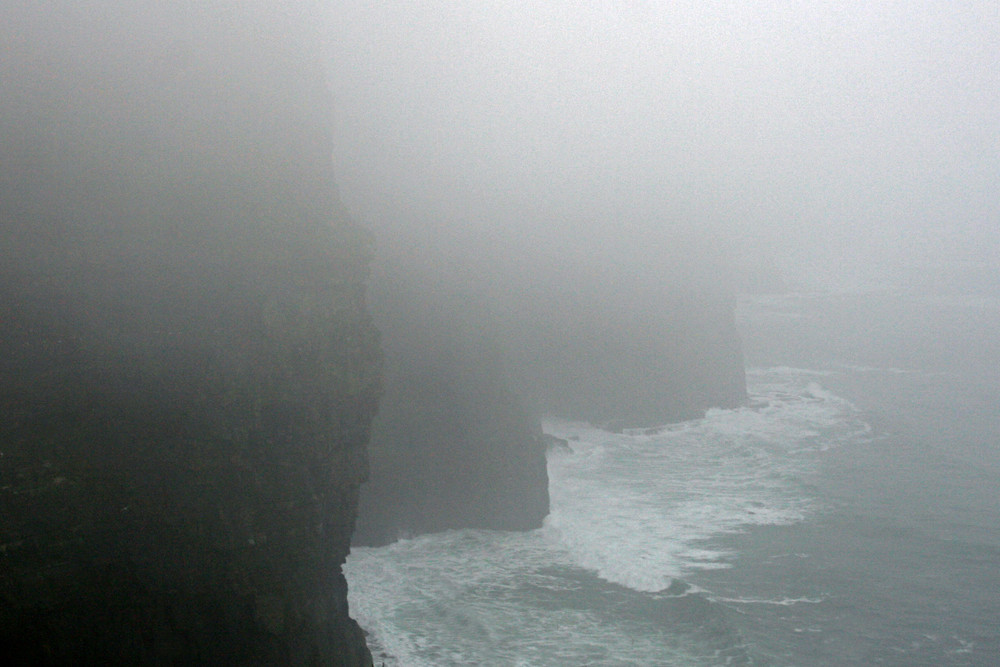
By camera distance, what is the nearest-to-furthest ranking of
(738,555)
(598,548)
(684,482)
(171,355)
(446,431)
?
(171,355)
(738,555)
(598,548)
(446,431)
(684,482)

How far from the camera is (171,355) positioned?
18.6 metres

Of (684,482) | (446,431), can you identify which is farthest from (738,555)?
(446,431)

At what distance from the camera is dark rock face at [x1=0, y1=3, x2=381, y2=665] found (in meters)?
16.7

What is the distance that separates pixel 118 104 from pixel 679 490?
24.5 metres

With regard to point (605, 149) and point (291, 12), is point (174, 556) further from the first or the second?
point (605, 149)

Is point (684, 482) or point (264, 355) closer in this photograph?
point (264, 355)

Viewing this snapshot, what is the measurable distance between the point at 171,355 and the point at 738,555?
63.8ft

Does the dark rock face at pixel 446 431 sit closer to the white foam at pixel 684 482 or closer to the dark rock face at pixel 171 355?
the white foam at pixel 684 482

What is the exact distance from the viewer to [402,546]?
33.6m

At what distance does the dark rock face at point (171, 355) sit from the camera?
16688 mm

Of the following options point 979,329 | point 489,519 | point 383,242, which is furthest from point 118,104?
point 979,329

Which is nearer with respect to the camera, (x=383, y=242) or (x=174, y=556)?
(x=174, y=556)

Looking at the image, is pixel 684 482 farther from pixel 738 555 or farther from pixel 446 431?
pixel 446 431

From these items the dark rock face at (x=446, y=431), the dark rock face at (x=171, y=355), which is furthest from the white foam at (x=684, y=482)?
the dark rock face at (x=171, y=355)
